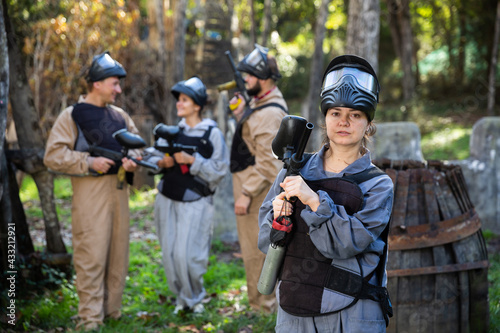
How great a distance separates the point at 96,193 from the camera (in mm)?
5125

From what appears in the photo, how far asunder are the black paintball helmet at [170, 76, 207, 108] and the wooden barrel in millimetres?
2319

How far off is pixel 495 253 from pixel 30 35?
10.6m

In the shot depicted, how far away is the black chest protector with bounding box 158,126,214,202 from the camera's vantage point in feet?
18.0

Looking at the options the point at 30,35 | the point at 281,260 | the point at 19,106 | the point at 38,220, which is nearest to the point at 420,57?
the point at 30,35

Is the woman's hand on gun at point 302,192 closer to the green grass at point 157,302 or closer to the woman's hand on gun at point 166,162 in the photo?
the green grass at point 157,302

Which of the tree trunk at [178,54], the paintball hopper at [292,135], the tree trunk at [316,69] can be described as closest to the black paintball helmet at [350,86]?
the paintball hopper at [292,135]

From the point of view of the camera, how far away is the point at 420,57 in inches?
1136

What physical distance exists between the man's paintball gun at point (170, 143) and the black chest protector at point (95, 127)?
1.34ft

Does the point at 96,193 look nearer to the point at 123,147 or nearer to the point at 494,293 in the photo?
the point at 123,147

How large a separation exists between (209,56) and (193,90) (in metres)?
16.6

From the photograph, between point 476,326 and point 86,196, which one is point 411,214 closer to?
point 476,326

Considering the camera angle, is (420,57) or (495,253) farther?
(420,57)

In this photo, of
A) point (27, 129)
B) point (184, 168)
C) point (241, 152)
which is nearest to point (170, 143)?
point (184, 168)

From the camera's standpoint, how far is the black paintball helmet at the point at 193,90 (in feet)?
18.1
